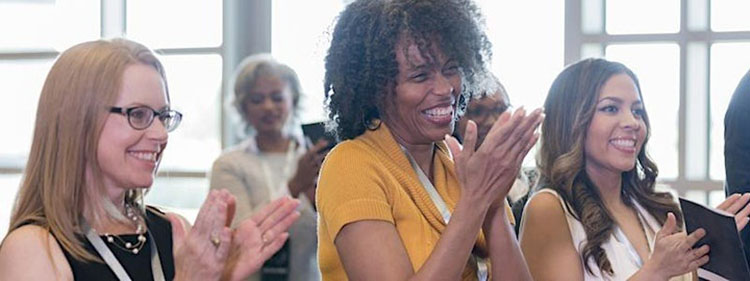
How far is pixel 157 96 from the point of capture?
2.17m

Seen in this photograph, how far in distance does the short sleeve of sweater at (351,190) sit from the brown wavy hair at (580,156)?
80cm

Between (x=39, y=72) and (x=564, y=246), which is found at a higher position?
(x=39, y=72)

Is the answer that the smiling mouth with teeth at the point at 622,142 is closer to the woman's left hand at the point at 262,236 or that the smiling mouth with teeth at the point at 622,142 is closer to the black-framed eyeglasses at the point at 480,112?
the black-framed eyeglasses at the point at 480,112

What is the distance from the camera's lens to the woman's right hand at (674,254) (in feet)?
8.14

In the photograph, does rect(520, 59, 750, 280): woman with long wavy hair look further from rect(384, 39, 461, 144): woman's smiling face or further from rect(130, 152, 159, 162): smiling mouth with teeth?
rect(130, 152, 159, 162): smiling mouth with teeth

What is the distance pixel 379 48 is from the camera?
89.4 inches

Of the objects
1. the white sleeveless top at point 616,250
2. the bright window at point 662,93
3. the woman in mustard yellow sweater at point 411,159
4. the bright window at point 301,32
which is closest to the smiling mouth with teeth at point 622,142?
the white sleeveless top at point 616,250

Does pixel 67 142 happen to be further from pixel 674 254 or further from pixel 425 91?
pixel 674 254

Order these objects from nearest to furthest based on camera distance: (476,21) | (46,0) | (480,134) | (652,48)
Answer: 1. (476,21)
2. (480,134)
3. (652,48)
4. (46,0)

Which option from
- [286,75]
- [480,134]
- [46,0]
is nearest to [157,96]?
[480,134]

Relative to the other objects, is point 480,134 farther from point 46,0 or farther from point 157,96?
point 46,0

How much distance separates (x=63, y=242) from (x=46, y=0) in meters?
3.94

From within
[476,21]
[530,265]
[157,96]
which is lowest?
[530,265]

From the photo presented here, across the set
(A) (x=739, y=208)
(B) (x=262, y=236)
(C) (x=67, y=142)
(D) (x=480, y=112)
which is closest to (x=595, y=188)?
(A) (x=739, y=208)
